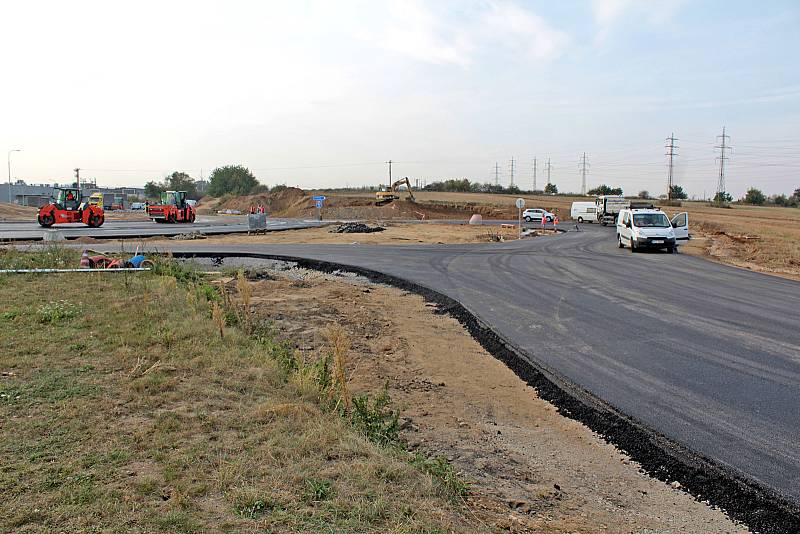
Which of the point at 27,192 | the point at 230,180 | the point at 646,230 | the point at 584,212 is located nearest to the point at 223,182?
the point at 230,180

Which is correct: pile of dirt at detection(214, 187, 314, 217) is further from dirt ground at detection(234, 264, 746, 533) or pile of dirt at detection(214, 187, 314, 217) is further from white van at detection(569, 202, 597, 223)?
dirt ground at detection(234, 264, 746, 533)

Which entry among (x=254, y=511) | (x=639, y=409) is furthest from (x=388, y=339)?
(x=254, y=511)

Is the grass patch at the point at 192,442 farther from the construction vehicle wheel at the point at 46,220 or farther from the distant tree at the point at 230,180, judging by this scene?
the distant tree at the point at 230,180

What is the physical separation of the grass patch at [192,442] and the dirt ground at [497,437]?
1.89ft

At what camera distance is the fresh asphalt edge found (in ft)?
15.5

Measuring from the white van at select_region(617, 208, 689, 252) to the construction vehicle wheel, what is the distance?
1396 inches

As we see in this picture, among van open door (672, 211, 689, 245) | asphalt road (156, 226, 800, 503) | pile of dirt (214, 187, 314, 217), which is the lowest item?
asphalt road (156, 226, 800, 503)

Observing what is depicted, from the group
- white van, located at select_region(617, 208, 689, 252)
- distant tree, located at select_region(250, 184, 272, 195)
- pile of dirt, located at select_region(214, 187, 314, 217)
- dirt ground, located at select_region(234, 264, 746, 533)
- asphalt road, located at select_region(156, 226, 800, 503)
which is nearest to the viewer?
dirt ground, located at select_region(234, 264, 746, 533)

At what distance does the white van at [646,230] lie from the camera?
26938 mm

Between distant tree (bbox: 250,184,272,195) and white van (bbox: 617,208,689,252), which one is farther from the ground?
distant tree (bbox: 250,184,272,195)

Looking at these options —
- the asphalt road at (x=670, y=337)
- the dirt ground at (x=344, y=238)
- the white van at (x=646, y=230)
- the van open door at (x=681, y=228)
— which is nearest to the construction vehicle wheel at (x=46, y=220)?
the dirt ground at (x=344, y=238)

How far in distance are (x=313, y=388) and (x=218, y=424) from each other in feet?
4.15

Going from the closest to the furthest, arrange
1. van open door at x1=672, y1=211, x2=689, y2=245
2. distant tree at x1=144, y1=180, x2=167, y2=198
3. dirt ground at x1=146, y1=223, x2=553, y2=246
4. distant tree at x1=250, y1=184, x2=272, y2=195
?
1. dirt ground at x1=146, y1=223, x2=553, y2=246
2. van open door at x1=672, y1=211, x2=689, y2=245
3. distant tree at x1=250, y1=184, x2=272, y2=195
4. distant tree at x1=144, y1=180, x2=167, y2=198

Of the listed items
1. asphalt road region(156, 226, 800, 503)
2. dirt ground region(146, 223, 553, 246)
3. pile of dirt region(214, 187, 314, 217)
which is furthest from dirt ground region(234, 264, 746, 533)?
pile of dirt region(214, 187, 314, 217)
